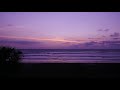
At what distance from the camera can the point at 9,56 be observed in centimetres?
815

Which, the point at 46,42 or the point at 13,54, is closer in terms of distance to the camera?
the point at 13,54

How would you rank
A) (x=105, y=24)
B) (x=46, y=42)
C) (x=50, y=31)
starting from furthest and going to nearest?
1. (x=46, y=42)
2. (x=50, y=31)
3. (x=105, y=24)

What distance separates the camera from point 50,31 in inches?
566

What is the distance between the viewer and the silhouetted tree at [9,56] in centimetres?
796

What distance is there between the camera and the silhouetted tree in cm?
796
